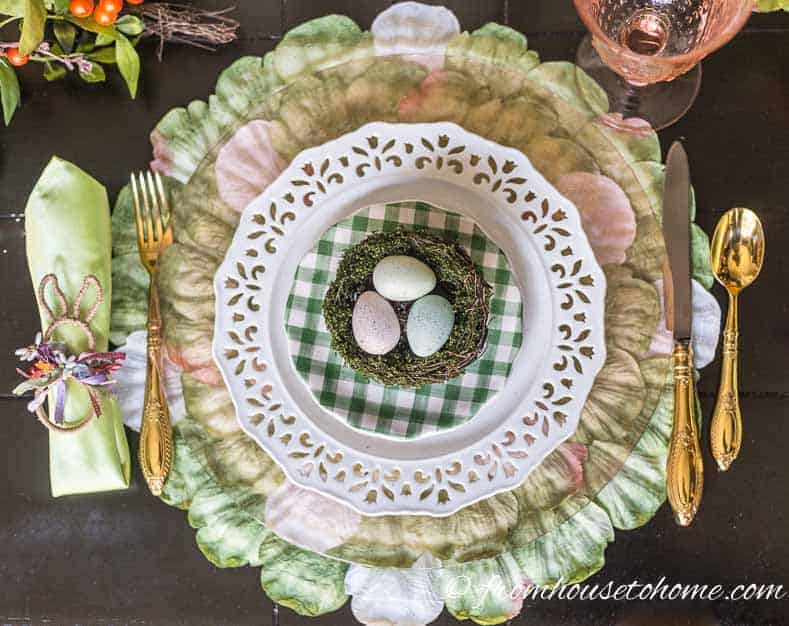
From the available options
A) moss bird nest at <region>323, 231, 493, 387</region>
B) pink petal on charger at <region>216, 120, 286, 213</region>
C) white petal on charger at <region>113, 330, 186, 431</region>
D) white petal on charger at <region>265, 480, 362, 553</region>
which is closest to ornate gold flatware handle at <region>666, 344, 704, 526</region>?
moss bird nest at <region>323, 231, 493, 387</region>

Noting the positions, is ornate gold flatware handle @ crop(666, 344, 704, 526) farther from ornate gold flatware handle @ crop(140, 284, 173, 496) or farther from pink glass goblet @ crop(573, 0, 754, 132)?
ornate gold flatware handle @ crop(140, 284, 173, 496)

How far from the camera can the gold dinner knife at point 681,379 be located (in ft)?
2.60

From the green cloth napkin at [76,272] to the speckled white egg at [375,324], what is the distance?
29 centimetres

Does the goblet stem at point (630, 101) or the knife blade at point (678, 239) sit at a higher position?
the goblet stem at point (630, 101)

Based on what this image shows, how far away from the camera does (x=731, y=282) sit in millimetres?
827

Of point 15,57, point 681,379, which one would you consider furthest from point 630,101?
point 15,57

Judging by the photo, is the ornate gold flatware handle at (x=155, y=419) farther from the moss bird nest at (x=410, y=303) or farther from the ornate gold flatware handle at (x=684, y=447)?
the ornate gold flatware handle at (x=684, y=447)

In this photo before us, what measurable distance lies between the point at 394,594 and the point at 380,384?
25cm

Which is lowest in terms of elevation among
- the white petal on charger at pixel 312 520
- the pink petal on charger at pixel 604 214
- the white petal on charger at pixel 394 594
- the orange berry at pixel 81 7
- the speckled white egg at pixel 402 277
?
the white petal on charger at pixel 394 594

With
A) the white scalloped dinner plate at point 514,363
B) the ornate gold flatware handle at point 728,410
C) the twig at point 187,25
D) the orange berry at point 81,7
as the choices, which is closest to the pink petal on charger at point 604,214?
the white scalloped dinner plate at point 514,363

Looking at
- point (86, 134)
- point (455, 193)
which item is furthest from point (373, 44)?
point (86, 134)

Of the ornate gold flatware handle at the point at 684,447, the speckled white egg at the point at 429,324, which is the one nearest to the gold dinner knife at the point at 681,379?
the ornate gold flatware handle at the point at 684,447

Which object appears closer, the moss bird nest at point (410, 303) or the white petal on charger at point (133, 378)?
the moss bird nest at point (410, 303)

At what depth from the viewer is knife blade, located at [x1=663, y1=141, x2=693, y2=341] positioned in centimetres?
79
